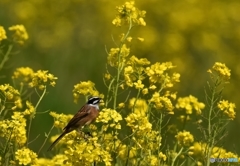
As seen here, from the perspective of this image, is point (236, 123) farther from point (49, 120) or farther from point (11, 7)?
point (11, 7)

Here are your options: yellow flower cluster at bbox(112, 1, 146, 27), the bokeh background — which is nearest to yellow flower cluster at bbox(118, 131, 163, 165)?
yellow flower cluster at bbox(112, 1, 146, 27)

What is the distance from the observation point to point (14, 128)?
409cm

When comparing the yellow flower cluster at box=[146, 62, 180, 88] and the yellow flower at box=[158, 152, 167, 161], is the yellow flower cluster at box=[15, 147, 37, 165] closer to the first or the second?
the yellow flower at box=[158, 152, 167, 161]

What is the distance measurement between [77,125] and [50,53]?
4819 millimetres

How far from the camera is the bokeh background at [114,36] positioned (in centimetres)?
871

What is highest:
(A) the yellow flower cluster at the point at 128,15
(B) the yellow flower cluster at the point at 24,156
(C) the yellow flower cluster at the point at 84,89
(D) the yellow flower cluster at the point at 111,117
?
(A) the yellow flower cluster at the point at 128,15

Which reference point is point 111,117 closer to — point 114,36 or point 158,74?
point 158,74

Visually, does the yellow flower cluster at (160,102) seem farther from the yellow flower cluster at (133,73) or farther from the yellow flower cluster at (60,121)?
the yellow flower cluster at (60,121)

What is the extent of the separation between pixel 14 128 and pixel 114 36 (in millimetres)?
5828

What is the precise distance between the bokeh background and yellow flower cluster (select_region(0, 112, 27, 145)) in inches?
150

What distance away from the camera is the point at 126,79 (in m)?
4.52

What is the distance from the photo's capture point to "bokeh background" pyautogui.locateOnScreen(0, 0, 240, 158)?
28.6 feet

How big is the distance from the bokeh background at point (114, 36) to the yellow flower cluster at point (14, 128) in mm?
3822

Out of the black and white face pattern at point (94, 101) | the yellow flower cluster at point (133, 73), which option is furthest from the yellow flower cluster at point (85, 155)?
the yellow flower cluster at point (133, 73)
